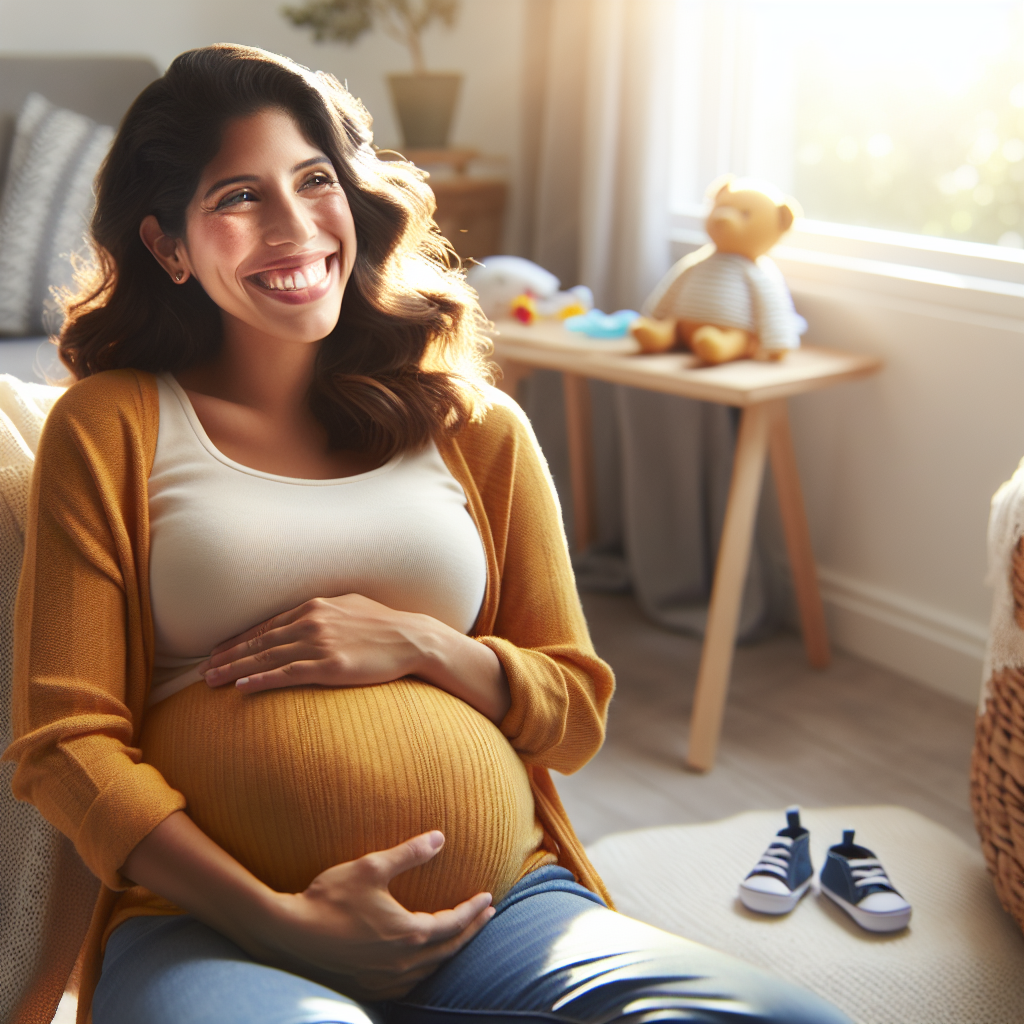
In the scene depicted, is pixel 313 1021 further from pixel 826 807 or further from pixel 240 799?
pixel 826 807

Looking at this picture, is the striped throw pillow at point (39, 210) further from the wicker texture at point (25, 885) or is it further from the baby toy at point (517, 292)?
the wicker texture at point (25, 885)

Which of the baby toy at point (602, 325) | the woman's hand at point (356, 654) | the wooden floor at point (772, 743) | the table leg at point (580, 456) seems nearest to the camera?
the woman's hand at point (356, 654)

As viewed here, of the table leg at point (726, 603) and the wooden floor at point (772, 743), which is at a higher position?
the table leg at point (726, 603)

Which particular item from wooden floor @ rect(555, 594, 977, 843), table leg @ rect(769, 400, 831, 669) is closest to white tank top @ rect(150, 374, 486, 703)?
wooden floor @ rect(555, 594, 977, 843)

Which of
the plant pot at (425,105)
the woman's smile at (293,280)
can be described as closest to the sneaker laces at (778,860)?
the woman's smile at (293,280)

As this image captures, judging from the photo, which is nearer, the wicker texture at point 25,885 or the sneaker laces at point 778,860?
the wicker texture at point 25,885

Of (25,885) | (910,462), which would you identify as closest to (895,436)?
(910,462)

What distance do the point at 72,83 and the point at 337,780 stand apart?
6.64 feet

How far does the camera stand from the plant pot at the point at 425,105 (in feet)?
8.82

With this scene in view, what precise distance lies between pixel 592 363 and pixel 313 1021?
56.3 inches

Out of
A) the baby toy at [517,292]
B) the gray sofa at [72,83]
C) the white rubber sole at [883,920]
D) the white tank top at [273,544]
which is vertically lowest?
the white rubber sole at [883,920]

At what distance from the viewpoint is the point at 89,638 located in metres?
0.91

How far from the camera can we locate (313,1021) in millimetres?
756

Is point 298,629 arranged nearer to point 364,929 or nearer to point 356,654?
point 356,654
